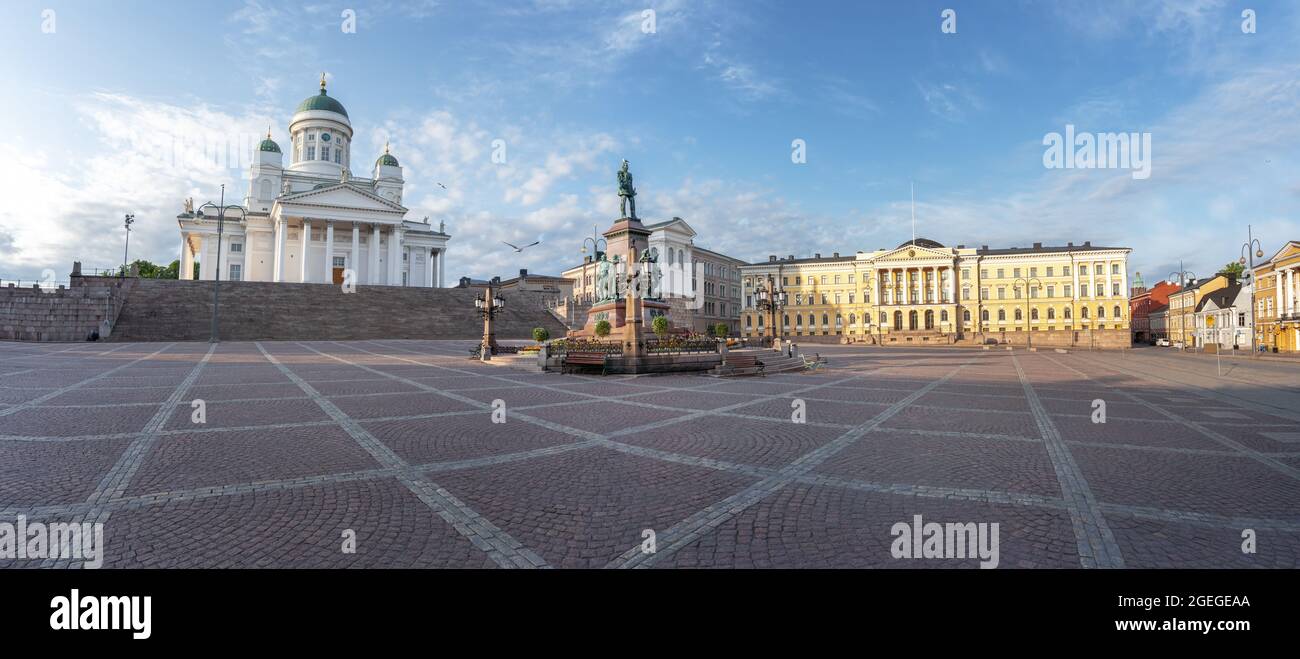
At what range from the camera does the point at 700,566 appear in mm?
3455

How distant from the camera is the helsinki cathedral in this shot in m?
64.9

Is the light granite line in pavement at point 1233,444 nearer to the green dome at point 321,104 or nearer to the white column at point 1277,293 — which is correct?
the white column at point 1277,293

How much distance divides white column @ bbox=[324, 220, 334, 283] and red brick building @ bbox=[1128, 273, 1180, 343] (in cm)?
12794

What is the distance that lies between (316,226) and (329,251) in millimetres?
5792

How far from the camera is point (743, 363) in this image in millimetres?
19531

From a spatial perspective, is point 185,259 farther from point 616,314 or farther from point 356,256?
point 616,314

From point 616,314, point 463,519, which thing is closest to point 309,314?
point 616,314

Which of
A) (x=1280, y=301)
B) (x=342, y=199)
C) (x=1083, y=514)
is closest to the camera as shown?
(x=1083, y=514)

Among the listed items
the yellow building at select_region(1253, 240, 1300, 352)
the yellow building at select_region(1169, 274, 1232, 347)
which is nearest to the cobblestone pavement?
the yellow building at select_region(1253, 240, 1300, 352)

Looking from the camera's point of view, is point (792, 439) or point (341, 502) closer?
point (341, 502)

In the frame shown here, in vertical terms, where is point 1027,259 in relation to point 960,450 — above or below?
above
